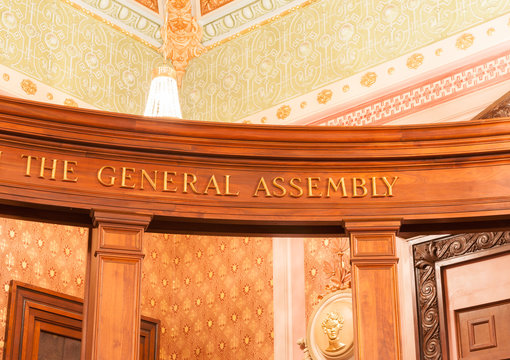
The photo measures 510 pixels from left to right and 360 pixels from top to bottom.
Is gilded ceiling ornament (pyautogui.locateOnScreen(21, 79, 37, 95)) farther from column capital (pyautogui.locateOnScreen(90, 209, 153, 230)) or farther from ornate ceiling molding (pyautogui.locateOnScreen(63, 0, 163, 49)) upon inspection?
column capital (pyautogui.locateOnScreen(90, 209, 153, 230))

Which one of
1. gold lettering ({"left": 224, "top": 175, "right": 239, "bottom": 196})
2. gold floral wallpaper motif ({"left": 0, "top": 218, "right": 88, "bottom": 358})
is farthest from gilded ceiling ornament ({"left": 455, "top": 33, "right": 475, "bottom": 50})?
gold floral wallpaper motif ({"left": 0, "top": 218, "right": 88, "bottom": 358})

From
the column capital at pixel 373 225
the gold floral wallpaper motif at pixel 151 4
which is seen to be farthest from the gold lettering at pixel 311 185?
the gold floral wallpaper motif at pixel 151 4

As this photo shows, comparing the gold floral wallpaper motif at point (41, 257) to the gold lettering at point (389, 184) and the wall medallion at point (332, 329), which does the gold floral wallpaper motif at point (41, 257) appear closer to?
the wall medallion at point (332, 329)

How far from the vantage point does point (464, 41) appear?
8.60m

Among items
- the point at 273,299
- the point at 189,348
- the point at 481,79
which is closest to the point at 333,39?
the point at 481,79

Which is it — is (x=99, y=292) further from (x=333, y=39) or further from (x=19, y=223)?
(x=333, y=39)

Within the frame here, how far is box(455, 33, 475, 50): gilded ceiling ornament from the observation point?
28.0 ft

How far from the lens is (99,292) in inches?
222

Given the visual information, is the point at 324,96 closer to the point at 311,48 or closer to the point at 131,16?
the point at 311,48

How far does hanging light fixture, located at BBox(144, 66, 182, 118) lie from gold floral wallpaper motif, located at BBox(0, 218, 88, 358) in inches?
67.3

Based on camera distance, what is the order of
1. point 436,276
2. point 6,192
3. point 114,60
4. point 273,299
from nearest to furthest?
point 6,192 → point 436,276 → point 273,299 → point 114,60

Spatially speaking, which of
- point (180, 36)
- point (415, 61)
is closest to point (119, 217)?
point (415, 61)

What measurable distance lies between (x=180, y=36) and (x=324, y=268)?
10.5 ft

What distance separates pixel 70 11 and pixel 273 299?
3.63 meters
